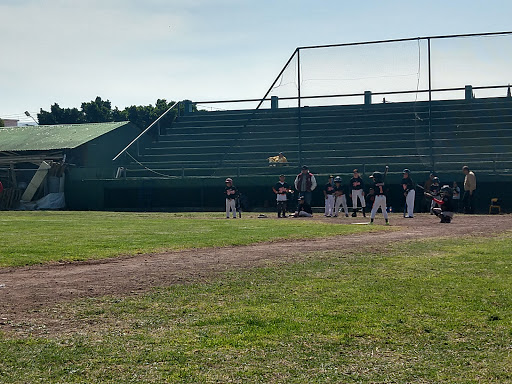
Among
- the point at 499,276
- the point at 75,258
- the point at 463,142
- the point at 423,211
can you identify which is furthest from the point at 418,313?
the point at 463,142

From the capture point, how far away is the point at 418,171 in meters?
30.8

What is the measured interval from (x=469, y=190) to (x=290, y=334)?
2327 cm

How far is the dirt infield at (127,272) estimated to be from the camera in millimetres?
7508

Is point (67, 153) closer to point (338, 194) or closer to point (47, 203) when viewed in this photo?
point (47, 203)

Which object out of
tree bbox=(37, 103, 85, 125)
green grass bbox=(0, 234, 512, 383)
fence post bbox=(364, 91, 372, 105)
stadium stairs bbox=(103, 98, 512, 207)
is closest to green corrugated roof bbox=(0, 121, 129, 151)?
stadium stairs bbox=(103, 98, 512, 207)

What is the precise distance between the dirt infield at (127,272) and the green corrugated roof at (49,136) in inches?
1071

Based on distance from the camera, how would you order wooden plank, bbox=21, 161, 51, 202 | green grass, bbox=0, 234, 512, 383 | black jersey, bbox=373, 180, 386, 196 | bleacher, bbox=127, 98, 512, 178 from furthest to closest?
wooden plank, bbox=21, 161, 51, 202
bleacher, bbox=127, 98, 512, 178
black jersey, bbox=373, 180, 386, 196
green grass, bbox=0, 234, 512, 383

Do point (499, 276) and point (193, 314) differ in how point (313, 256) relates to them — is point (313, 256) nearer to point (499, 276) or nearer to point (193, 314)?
point (499, 276)

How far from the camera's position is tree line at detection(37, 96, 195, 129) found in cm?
5834

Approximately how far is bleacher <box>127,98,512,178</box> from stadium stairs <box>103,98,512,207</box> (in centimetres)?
4

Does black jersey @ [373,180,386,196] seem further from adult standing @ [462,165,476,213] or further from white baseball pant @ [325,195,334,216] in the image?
adult standing @ [462,165,476,213]

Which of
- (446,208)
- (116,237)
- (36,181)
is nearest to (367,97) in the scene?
(446,208)

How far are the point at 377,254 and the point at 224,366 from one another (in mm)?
7138

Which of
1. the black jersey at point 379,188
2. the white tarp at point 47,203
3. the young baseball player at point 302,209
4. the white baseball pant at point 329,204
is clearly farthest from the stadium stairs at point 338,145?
the black jersey at point 379,188
